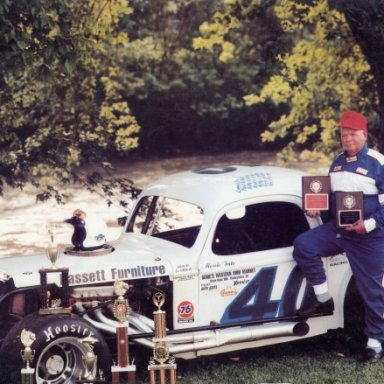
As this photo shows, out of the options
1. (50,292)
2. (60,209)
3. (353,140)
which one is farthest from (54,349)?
(60,209)

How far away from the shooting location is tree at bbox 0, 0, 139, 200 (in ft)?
21.7

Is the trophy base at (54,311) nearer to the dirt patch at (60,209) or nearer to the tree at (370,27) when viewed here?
the dirt patch at (60,209)

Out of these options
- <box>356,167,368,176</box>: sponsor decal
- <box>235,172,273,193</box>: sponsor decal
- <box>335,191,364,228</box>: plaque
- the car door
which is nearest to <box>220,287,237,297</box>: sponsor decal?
the car door

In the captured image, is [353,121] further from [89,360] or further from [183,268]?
[89,360]

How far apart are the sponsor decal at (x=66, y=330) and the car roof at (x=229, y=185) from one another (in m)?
1.41

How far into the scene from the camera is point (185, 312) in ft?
18.1

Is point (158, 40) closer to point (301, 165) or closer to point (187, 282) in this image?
point (301, 165)

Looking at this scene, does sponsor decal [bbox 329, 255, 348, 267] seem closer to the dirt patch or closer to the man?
the man

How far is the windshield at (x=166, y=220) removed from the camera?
6133mm

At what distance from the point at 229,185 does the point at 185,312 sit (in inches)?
43.7

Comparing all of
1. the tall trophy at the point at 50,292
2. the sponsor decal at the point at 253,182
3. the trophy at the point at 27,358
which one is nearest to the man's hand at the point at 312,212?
the sponsor decal at the point at 253,182

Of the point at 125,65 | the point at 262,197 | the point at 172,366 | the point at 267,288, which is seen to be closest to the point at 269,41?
the point at 262,197

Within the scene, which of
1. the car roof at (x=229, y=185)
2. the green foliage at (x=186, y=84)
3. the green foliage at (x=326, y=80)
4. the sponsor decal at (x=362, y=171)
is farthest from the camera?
the green foliage at (x=186, y=84)

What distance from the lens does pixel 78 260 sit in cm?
552
